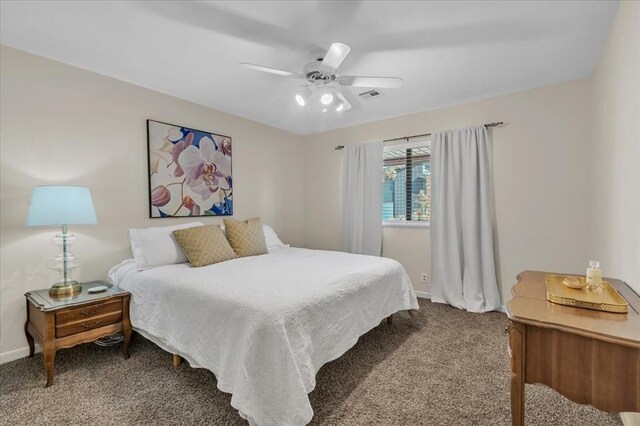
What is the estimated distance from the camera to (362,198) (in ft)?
13.4

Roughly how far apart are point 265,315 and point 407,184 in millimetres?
3008

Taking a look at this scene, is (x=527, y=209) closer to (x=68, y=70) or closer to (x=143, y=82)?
(x=143, y=82)

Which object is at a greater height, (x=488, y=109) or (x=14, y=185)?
(x=488, y=109)

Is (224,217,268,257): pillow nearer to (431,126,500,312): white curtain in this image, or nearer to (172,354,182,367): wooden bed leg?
(172,354,182,367): wooden bed leg

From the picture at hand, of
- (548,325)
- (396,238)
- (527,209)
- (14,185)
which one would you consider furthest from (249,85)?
(527,209)

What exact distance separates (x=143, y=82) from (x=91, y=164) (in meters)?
0.92

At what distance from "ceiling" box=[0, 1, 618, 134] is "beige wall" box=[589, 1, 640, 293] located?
252 mm

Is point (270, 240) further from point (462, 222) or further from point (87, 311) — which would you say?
point (462, 222)

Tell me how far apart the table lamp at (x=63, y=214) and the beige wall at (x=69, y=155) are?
19 centimetres

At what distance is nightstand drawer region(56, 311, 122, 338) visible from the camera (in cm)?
197

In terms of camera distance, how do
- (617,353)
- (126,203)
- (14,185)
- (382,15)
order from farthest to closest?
(126,203), (14,185), (382,15), (617,353)

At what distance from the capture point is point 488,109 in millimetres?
3279

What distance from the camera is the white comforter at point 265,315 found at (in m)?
1.42

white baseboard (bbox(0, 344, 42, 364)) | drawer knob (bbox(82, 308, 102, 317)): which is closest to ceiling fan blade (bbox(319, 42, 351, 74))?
drawer knob (bbox(82, 308, 102, 317))
